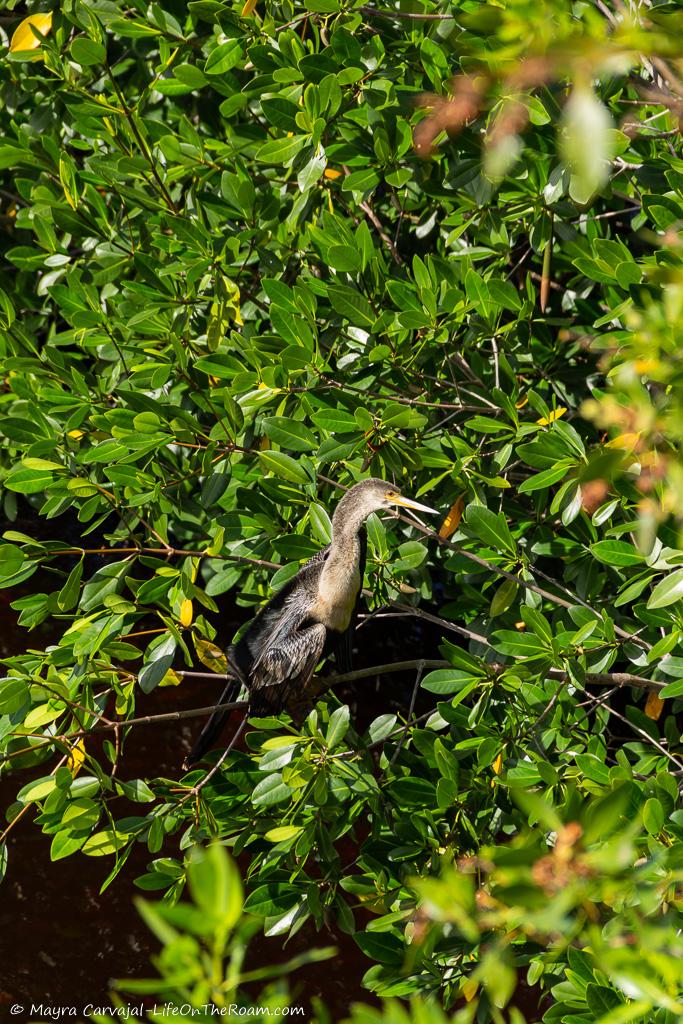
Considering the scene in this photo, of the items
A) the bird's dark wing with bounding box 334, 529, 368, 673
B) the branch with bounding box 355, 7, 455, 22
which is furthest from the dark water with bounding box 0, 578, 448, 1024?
the branch with bounding box 355, 7, 455, 22

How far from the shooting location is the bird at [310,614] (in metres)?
3.25

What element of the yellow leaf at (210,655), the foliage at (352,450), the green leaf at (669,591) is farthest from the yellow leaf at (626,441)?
the yellow leaf at (210,655)

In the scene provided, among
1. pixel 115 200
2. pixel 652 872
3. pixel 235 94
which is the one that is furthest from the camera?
pixel 115 200

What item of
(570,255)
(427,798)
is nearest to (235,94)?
(570,255)

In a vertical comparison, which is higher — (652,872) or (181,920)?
(181,920)

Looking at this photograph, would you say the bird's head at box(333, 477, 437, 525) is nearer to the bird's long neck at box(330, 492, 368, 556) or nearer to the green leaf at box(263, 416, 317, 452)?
the bird's long neck at box(330, 492, 368, 556)

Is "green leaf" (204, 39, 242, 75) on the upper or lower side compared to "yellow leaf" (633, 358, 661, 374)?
lower

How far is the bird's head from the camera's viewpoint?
3.21 metres

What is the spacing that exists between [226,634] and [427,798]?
10.8 feet

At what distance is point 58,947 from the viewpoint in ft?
15.5

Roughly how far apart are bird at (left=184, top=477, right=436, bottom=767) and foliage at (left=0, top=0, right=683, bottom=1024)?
10 centimetres

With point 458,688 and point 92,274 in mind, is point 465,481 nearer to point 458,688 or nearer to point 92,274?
point 458,688

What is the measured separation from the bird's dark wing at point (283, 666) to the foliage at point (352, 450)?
16 centimetres

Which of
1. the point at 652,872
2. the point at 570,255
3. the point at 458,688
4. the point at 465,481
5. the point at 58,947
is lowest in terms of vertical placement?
the point at 58,947
